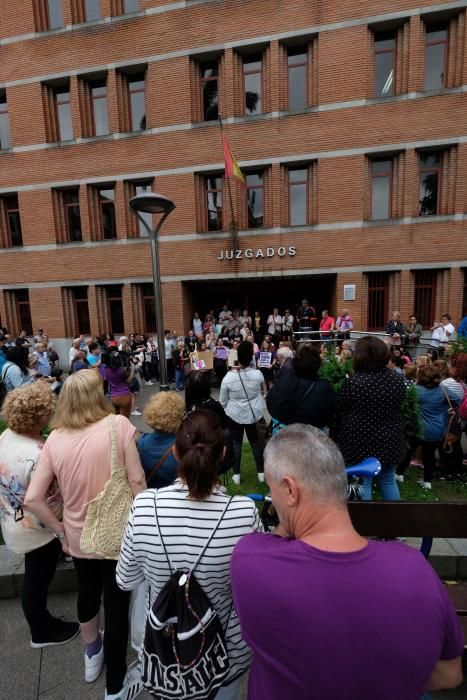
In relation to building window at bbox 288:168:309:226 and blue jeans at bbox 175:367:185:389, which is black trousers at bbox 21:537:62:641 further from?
building window at bbox 288:168:309:226

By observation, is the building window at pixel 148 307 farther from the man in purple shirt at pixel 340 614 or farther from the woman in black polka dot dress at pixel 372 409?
the man in purple shirt at pixel 340 614

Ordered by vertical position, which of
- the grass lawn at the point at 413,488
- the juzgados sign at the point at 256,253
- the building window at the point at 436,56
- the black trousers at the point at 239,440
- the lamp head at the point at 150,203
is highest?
the building window at the point at 436,56

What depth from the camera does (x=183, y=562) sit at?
56.0 inches

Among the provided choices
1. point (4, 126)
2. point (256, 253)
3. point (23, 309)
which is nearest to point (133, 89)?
point (4, 126)

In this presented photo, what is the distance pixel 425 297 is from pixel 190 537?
1428 centimetres

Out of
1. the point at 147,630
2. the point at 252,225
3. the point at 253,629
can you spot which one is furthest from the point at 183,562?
the point at 252,225

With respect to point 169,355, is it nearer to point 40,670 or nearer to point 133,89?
point 40,670

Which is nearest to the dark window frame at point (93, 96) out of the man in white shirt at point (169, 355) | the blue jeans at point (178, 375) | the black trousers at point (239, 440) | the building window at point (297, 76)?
the building window at point (297, 76)

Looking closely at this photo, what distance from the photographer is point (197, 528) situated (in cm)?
141

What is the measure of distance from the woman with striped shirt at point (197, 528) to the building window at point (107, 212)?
15.9 m

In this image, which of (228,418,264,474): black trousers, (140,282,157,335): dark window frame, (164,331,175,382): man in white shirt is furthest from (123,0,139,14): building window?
(228,418,264,474): black trousers

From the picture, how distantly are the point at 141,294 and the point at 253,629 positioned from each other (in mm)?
15219

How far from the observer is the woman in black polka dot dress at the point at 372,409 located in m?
2.94

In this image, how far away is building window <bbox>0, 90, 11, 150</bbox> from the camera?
15.9 meters
